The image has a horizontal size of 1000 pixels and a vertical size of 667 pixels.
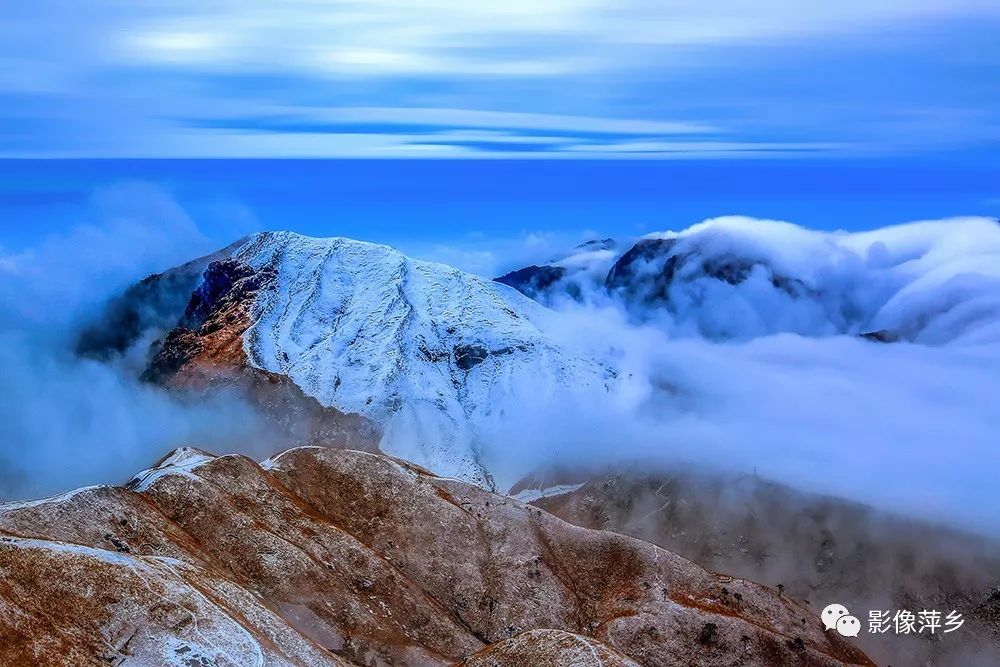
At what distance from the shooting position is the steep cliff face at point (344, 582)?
293ft

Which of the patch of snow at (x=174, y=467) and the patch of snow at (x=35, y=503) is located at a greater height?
the patch of snow at (x=35, y=503)

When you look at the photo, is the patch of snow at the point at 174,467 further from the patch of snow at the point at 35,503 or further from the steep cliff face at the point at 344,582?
the patch of snow at the point at 35,503

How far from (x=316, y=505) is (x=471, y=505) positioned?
28.4m

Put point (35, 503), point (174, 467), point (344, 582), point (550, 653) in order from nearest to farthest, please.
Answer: point (550, 653), point (35, 503), point (344, 582), point (174, 467)

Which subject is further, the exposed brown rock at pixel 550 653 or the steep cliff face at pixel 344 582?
the exposed brown rock at pixel 550 653

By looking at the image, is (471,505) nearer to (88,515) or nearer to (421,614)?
(421,614)

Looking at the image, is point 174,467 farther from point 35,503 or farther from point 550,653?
point 550,653

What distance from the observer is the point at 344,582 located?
130 metres

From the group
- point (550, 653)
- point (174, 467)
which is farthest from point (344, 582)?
point (550, 653)

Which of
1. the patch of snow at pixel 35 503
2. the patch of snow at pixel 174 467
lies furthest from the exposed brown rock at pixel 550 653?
the patch of snow at pixel 174 467

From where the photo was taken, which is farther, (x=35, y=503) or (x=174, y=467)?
(x=174, y=467)

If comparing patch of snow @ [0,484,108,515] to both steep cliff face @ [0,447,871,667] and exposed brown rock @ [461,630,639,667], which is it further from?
exposed brown rock @ [461,630,639,667]

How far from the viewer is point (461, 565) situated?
496 feet

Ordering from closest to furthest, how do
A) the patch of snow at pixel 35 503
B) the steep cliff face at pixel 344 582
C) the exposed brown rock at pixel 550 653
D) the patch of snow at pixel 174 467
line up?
the steep cliff face at pixel 344 582, the exposed brown rock at pixel 550 653, the patch of snow at pixel 35 503, the patch of snow at pixel 174 467
